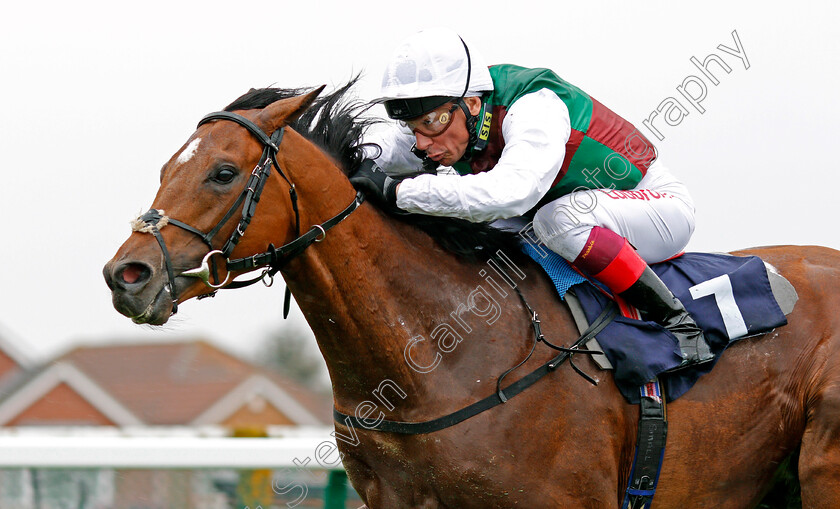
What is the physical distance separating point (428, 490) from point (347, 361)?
47cm

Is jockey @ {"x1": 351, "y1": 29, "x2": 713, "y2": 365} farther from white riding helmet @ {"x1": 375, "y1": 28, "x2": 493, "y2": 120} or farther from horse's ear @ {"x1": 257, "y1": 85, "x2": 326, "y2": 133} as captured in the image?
horse's ear @ {"x1": 257, "y1": 85, "x2": 326, "y2": 133}

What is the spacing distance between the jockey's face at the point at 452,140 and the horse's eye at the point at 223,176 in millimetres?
747

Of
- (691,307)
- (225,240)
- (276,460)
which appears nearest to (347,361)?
(225,240)

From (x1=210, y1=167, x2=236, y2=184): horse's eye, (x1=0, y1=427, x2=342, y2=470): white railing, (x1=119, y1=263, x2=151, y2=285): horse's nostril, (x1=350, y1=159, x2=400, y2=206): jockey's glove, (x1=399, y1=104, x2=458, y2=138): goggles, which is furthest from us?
(x1=0, y1=427, x2=342, y2=470): white railing

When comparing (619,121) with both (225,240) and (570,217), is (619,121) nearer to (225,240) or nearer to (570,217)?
(570,217)

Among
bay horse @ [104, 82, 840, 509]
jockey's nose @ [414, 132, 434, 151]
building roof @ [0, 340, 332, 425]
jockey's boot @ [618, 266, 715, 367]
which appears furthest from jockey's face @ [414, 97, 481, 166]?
building roof @ [0, 340, 332, 425]

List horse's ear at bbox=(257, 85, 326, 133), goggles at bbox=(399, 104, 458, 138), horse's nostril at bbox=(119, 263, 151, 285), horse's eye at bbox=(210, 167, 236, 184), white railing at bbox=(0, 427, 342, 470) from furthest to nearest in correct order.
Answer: white railing at bbox=(0, 427, 342, 470), goggles at bbox=(399, 104, 458, 138), horse's ear at bbox=(257, 85, 326, 133), horse's eye at bbox=(210, 167, 236, 184), horse's nostril at bbox=(119, 263, 151, 285)

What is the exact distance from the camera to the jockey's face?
3084 mm

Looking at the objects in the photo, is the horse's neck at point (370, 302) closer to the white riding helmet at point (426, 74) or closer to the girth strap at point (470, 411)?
the girth strap at point (470, 411)

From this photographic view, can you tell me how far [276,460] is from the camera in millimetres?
4133

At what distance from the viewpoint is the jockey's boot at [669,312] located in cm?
301

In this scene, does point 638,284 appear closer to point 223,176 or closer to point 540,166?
point 540,166

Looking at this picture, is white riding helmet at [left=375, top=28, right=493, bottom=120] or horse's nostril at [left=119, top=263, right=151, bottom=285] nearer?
horse's nostril at [left=119, top=263, right=151, bottom=285]

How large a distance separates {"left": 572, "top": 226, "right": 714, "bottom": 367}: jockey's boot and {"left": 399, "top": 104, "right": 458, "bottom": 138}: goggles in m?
0.62
